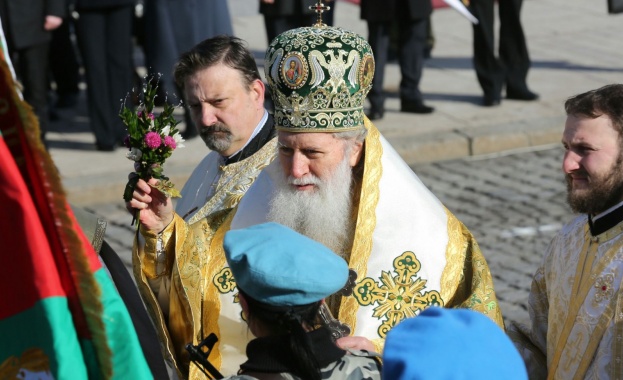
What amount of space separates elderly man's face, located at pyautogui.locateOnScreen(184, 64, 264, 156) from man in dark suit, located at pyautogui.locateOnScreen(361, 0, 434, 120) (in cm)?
529

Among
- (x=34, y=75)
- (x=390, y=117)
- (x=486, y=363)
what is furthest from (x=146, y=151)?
(x=390, y=117)

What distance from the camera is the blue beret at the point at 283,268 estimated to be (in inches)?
119

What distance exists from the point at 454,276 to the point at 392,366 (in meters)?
1.75

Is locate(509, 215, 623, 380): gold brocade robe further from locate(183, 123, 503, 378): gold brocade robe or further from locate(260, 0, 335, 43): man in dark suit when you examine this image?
locate(260, 0, 335, 43): man in dark suit

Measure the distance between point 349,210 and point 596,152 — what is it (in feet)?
3.03

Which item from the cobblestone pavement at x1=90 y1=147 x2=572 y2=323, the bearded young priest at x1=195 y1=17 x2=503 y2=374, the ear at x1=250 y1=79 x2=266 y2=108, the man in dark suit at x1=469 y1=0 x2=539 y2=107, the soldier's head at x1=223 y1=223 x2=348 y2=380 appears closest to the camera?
the soldier's head at x1=223 y1=223 x2=348 y2=380

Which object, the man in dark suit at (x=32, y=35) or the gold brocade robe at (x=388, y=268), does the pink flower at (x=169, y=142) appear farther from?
the man in dark suit at (x=32, y=35)

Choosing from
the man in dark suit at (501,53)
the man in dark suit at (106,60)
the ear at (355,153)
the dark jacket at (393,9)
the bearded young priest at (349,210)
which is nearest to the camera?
the bearded young priest at (349,210)

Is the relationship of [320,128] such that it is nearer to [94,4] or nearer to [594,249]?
[594,249]

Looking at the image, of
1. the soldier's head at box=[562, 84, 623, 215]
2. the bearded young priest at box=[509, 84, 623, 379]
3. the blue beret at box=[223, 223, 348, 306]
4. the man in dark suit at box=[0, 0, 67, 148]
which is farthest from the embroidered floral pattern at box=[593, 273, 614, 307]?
the man in dark suit at box=[0, 0, 67, 148]

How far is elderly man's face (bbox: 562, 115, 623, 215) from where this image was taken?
13.0 feet

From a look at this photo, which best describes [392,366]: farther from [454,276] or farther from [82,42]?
[82,42]

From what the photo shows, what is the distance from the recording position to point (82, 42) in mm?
9953

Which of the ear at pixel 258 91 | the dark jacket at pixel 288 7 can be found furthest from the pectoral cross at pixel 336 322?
the dark jacket at pixel 288 7
